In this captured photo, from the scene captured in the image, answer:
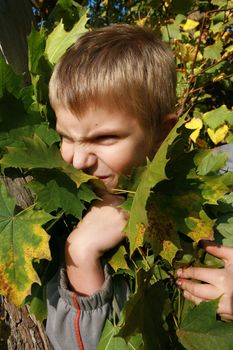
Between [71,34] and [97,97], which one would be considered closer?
[97,97]

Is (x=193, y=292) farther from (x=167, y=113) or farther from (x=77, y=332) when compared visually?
(x=167, y=113)

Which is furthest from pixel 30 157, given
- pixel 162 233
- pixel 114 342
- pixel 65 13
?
pixel 65 13

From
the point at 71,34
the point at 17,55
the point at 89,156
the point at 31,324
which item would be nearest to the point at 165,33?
the point at 71,34

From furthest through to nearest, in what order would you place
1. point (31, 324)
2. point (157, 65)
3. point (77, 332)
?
point (31, 324), point (157, 65), point (77, 332)

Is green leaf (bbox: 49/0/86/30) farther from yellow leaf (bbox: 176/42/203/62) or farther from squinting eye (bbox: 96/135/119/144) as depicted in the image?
yellow leaf (bbox: 176/42/203/62)

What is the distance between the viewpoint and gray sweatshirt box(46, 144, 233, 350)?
1110 mm

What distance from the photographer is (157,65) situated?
4.32 feet

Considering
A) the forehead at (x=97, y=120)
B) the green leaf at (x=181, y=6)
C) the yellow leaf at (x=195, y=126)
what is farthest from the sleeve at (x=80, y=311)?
the green leaf at (x=181, y=6)

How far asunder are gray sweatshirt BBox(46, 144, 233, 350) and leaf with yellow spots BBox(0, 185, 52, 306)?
142mm

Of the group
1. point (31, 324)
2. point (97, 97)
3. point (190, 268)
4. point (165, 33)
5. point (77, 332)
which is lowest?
point (31, 324)

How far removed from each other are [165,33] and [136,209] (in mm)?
2063

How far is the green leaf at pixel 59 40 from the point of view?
140 centimetres

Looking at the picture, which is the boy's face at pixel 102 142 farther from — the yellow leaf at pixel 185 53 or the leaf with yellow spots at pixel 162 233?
the yellow leaf at pixel 185 53

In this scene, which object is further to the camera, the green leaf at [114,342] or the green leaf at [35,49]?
the green leaf at [35,49]
